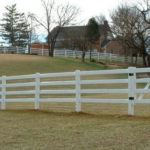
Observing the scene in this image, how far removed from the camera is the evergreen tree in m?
69.2

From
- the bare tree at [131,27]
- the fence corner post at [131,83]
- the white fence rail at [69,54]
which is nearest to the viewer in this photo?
the fence corner post at [131,83]

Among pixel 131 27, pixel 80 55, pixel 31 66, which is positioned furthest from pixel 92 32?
pixel 31 66

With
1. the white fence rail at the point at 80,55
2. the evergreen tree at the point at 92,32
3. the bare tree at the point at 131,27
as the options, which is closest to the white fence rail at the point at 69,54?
the white fence rail at the point at 80,55

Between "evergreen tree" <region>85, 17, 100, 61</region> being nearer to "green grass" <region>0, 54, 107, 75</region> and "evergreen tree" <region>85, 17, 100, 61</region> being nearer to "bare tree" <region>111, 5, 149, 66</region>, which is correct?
"bare tree" <region>111, 5, 149, 66</region>

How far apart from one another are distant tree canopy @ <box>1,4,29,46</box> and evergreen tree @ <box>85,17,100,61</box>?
1710 cm

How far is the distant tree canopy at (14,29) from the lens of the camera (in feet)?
275

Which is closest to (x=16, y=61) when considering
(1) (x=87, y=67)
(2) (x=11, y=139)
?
(1) (x=87, y=67)

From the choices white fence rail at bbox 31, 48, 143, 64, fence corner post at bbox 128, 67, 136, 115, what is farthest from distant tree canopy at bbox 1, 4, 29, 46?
fence corner post at bbox 128, 67, 136, 115

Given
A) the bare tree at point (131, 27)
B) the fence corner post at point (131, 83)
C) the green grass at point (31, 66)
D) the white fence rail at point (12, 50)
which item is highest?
the bare tree at point (131, 27)

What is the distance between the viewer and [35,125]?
9.03 meters

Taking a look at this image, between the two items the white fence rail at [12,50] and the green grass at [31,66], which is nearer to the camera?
the green grass at [31,66]

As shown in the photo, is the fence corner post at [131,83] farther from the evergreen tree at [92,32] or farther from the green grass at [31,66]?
the evergreen tree at [92,32]

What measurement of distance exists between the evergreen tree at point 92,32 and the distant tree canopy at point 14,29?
17.1 meters

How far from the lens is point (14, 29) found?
280 feet
